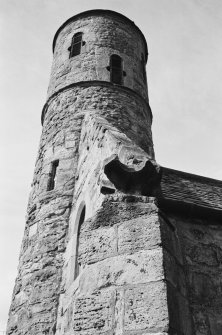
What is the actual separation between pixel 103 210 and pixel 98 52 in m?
8.48

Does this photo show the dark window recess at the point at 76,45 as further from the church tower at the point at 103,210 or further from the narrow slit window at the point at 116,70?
the narrow slit window at the point at 116,70

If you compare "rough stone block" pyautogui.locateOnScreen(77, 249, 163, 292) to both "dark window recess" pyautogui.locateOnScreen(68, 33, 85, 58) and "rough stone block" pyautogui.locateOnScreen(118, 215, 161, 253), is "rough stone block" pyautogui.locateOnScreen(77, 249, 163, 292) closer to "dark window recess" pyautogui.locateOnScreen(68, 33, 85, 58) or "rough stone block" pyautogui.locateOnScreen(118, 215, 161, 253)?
"rough stone block" pyautogui.locateOnScreen(118, 215, 161, 253)

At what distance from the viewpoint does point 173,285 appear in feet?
10.3

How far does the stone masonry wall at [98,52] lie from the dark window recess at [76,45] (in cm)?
13

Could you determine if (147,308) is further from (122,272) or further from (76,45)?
(76,45)

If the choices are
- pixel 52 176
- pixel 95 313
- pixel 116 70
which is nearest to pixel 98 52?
pixel 116 70

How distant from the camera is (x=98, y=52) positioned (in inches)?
440

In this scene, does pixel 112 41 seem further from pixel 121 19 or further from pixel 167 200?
pixel 167 200

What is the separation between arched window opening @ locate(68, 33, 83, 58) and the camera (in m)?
11.6

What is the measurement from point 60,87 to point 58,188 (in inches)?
148

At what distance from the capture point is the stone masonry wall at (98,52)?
423 inches

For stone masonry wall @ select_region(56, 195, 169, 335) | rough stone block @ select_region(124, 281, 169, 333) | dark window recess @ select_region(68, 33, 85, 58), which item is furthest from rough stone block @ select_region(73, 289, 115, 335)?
dark window recess @ select_region(68, 33, 85, 58)

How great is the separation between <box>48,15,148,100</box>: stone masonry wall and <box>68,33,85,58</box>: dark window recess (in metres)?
0.13

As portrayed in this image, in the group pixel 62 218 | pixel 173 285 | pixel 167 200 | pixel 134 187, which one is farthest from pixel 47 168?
pixel 173 285
